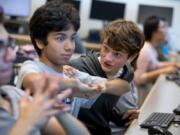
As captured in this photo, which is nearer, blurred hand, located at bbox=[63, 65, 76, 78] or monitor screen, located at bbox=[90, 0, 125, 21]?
blurred hand, located at bbox=[63, 65, 76, 78]

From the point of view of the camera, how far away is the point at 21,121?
3.05 ft

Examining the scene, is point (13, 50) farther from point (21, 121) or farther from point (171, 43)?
point (171, 43)

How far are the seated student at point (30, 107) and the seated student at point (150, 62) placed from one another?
8.56 feet

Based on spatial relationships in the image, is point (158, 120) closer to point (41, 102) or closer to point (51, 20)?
point (51, 20)

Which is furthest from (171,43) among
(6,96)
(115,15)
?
(6,96)

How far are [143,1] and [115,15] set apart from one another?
0.45 meters

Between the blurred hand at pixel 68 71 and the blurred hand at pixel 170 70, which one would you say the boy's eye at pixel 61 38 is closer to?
the blurred hand at pixel 68 71

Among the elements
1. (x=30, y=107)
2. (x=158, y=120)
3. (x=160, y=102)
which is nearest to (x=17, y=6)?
(x=160, y=102)

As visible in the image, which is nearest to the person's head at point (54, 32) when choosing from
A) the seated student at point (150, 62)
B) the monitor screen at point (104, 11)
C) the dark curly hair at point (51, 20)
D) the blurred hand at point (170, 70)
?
the dark curly hair at point (51, 20)

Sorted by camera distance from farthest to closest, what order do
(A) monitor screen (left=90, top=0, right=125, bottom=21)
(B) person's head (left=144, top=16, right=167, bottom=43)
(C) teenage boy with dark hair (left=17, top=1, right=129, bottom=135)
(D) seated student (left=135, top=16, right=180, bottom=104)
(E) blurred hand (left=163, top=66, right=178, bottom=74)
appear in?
(A) monitor screen (left=90, top=0, right=125, bottom=21) < (B) person's head (left=144, top=16, right=167, bottom=43) < (E) blurred hand (left=163, top=66, right=178, bottom=74) < (D) seated student (left=135, top=16, right=180, bottom=104) < (C) teenage boy with dark hair (left=17, top=1, right=129, bottom=135)

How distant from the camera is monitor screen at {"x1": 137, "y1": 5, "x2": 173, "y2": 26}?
5707 millimetres

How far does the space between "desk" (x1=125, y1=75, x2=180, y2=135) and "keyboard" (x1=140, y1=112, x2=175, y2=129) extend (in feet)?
0.10

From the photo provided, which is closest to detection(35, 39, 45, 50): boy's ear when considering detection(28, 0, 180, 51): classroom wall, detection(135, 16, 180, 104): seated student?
detection(135, 16, 180, 104): seated student

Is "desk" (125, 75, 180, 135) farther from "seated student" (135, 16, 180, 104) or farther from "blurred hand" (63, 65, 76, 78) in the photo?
"blurred hand" (63, 65, 76, 78)
